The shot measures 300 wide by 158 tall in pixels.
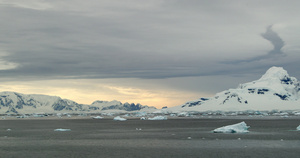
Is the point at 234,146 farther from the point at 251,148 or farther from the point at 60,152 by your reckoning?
the point at 60,152

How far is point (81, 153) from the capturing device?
43406mm

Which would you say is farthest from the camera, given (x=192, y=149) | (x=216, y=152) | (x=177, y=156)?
(x=192, y=149)

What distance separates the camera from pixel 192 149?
46219 millimetres

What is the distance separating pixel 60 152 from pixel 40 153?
228 cm

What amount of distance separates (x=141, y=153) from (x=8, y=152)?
15903 millimetres

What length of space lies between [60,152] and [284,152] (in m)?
26.1

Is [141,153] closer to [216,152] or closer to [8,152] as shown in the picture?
[216,152]

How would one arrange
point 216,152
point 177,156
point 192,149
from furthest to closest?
point 192,149 → point 216,152 → point 177,156

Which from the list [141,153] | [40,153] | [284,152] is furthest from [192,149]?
[40,153]

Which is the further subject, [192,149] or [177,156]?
[192,149]

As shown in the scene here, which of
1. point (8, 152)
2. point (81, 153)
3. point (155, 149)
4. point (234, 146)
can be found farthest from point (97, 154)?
point (234, 146)

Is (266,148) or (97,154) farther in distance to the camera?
(266,148)

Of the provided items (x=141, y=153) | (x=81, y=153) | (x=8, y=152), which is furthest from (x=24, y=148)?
(x=141, y=153)

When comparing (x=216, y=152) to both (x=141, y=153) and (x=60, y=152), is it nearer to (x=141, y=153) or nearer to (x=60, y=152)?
(x=141, y=153)
